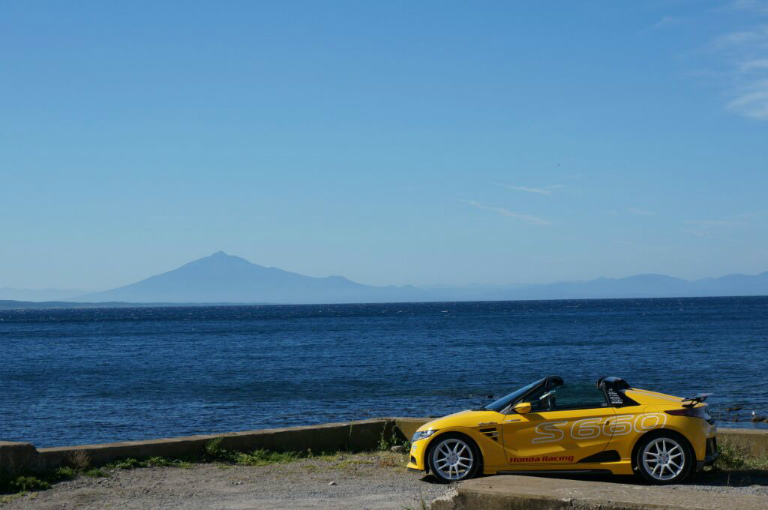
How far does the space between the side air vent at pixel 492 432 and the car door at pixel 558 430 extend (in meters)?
0.08

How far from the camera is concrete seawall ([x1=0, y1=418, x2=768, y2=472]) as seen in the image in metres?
10.2

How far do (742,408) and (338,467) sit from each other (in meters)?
19.9

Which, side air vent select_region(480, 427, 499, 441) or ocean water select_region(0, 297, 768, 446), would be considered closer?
side air vent select_region(480, 427, 499, 441)

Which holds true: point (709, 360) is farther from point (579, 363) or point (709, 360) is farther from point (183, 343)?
point (183, 343)

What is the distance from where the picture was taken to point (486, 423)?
9.81m

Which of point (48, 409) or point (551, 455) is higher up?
point (551, 455)

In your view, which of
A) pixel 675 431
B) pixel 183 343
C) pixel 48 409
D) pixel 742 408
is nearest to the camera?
pixel 675 431

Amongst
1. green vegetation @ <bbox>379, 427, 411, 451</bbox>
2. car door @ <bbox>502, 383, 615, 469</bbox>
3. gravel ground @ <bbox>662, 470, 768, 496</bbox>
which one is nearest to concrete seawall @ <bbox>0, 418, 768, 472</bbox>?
green vegetation @ <bbox>379, 427, 411, 451</bbox>

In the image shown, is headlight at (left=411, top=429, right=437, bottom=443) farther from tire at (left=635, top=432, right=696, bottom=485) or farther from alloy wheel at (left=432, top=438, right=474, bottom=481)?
tire at (left=635, top=432, right=696, bottom=485)

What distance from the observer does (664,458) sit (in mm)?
9305

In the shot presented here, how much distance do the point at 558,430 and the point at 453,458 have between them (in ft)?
4.01

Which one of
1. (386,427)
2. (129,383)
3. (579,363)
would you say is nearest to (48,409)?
(129,383)

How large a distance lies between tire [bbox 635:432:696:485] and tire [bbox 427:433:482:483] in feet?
5.87

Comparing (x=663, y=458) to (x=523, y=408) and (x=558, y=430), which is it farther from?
(x=523, y=408)
